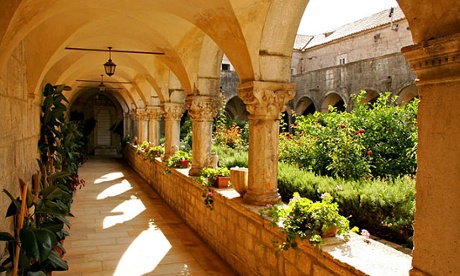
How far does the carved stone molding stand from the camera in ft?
5.76

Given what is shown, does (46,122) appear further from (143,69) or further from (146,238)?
(143,69)

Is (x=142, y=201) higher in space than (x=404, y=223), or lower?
lower

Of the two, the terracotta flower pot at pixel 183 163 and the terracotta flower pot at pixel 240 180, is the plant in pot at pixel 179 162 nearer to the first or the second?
the terracotta flower pot at pixel 183 163

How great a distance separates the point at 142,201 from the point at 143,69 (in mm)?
3171

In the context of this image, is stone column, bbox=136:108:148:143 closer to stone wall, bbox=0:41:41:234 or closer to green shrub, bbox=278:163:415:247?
stone wall, bbox=0:41:41:234

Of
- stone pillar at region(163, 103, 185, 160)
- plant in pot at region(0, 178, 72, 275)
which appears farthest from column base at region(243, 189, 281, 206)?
stone pillar at region(163, 103, 185, 160)

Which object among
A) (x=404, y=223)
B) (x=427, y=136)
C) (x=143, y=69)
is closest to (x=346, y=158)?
(x=404, y=223)

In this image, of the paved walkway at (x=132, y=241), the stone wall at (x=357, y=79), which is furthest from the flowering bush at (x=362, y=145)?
the stone wall at (x=357, y=79)

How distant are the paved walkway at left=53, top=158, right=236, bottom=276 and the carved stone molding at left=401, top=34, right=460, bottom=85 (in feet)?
10.7

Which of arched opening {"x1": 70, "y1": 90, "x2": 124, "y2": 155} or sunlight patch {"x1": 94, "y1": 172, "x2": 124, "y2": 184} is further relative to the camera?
arched opening {"x1": 70, "y1": 90, "x2": 124, "y2": 155}

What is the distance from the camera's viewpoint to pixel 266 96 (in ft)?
13.4

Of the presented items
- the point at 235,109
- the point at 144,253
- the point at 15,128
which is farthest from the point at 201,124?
the point at 235,109

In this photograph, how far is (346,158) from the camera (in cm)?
541

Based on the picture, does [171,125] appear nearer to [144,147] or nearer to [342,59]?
[144,147]
